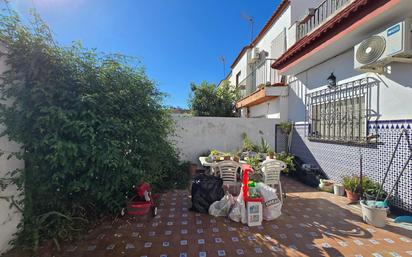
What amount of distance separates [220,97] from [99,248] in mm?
12853

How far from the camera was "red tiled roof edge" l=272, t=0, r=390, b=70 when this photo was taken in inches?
173

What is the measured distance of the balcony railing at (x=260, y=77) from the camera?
10.6m

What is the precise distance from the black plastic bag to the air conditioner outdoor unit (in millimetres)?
4278

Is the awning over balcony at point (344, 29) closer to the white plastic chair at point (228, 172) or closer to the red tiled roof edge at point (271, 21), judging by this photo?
the red tiled roof edge at point (271, 21)

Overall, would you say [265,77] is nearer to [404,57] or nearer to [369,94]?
[369,94]

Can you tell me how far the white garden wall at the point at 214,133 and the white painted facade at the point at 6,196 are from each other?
5986 mm

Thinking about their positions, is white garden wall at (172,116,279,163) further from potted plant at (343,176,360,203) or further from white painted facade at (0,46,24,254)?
Result: white painted facade at (0,46,24,254)

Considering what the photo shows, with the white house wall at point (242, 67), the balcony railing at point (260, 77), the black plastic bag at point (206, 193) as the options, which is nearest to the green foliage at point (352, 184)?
the black plastic bag at point (206, 193)

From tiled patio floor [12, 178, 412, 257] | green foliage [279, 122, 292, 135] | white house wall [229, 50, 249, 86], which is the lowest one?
tiled patio floor [12, 178, 412, 257]

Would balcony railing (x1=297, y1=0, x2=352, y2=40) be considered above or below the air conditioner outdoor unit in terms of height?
above

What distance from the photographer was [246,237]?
3.62 m

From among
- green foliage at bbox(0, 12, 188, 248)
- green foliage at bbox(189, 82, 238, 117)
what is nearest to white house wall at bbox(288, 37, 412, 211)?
green foliage at bbox(0, 12, 188, 248)

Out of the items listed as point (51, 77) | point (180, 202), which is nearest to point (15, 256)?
point (51, 77)

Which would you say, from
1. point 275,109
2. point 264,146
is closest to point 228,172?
point 264,146
